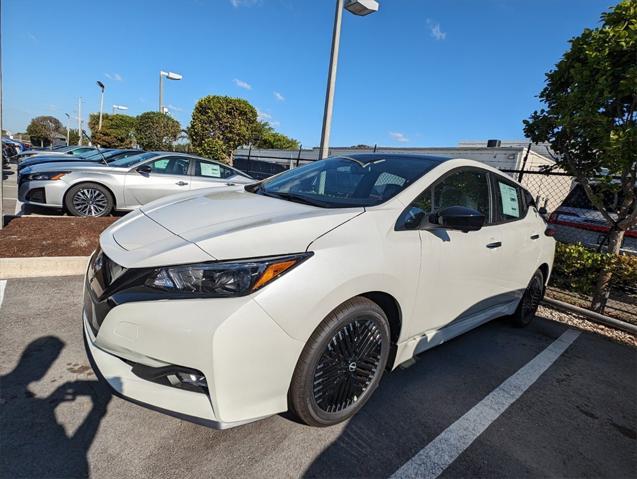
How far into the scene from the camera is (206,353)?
5.21ft

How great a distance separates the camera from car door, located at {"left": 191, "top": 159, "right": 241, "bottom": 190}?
24.1 ft

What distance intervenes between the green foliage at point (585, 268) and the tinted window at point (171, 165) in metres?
6.48

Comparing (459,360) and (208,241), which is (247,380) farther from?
(459,360)

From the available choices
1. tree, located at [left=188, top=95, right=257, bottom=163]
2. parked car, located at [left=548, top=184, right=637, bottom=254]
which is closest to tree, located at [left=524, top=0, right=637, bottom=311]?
parked car, located at [left=548, top=184, right=637, bottom=254]

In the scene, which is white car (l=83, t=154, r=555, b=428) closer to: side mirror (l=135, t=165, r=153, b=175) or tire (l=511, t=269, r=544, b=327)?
tire (l=511, t=269, r=544, b=327)

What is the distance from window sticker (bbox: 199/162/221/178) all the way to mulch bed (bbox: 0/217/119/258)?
2.39 m

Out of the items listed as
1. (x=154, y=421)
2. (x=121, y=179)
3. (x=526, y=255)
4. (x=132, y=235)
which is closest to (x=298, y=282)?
(x=132, y=235)

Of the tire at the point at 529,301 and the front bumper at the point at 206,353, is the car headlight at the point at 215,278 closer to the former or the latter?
the front bumper at the point at 206,353

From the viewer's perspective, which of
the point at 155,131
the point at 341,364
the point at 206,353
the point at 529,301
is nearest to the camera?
the point at 206,353

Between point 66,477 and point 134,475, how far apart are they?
0.28m

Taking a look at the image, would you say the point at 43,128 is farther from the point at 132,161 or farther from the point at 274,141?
the point at 132,161

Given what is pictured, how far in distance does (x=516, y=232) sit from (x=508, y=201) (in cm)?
30

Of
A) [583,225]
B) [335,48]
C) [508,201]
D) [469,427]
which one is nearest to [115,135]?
[335,48]

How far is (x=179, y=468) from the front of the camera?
1.77 meters
